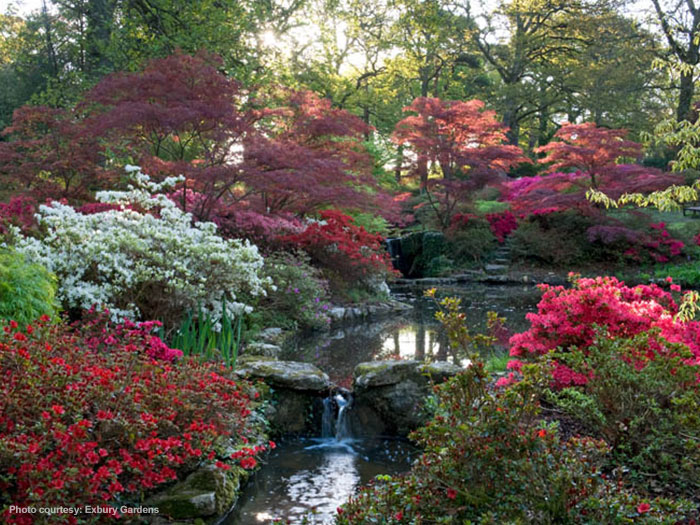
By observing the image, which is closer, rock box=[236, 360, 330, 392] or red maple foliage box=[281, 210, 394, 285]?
rock box=[236, 360, 330, 392]

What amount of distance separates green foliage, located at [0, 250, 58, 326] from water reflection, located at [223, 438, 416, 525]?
6.04ft

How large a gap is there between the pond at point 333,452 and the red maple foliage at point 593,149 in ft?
23.2

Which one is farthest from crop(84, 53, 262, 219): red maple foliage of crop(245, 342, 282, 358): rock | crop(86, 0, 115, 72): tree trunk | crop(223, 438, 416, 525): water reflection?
crop(86, 0, 115, 72): tree trunk

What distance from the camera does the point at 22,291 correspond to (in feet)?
13.1

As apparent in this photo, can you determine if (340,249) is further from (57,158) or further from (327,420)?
(327,420)

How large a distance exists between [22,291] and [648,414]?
3.99 meters

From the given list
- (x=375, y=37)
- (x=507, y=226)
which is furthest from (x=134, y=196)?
(x=375, y=37)

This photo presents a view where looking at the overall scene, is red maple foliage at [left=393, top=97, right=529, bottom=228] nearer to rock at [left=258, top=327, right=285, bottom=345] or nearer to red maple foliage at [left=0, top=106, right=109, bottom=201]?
red maple foliage at [left=0, top=106, right=109, bottom=201]

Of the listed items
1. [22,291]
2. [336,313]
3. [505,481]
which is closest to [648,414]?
[505,481]

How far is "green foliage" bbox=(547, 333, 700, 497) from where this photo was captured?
2.90m

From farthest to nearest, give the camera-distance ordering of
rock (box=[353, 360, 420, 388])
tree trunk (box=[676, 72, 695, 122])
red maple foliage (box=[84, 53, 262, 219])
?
tree trunk (box=[676, 72, 695, 122]) → red maple foliage (box=[84, 53, 262, 219]) → rock (box=[353, 360, 420, 388])

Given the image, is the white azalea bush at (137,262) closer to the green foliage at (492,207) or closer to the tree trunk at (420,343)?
the tree trunk at (420,343)

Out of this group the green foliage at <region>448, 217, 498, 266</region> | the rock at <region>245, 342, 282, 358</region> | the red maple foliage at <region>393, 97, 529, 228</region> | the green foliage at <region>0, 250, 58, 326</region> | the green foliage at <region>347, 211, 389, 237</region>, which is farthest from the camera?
the green foliage at <region>448, 217, 498, 266</region>

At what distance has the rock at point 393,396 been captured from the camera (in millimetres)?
4871
